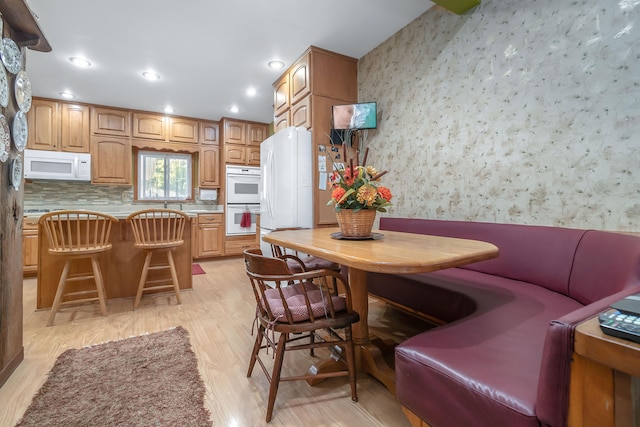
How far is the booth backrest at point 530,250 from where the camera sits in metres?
1.53

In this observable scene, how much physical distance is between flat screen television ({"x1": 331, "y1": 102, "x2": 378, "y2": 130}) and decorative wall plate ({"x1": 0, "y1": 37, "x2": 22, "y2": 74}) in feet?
7.52

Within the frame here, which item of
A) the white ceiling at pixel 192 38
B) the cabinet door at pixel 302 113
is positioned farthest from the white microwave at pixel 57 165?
the cabinet door at pixel 302 113

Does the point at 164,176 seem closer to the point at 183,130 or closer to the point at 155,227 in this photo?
the point at 183,130

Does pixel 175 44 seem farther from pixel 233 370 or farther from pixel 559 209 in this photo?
pixel 559 209

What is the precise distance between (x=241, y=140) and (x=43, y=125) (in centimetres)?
271

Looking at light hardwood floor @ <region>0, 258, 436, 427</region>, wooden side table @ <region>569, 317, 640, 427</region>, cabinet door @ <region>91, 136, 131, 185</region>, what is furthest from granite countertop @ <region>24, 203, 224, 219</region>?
wooden side table @ <region>569, 317, 640, 427</region>

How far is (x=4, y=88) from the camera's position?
1462mm

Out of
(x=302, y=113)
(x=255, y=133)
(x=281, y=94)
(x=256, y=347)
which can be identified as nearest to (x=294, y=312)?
(x=256, y=347)

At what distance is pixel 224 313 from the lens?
2.52 m

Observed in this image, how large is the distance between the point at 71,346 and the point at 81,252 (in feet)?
2.47

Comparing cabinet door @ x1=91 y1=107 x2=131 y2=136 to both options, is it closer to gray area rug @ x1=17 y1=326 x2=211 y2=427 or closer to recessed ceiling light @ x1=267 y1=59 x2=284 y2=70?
recessed ceiling light @ x1=267 y1=59 x2=284 y2=70

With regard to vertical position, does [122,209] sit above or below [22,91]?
below

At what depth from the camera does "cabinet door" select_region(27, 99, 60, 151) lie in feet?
12.8

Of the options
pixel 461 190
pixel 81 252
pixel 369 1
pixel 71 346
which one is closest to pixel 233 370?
pixel 71 346
